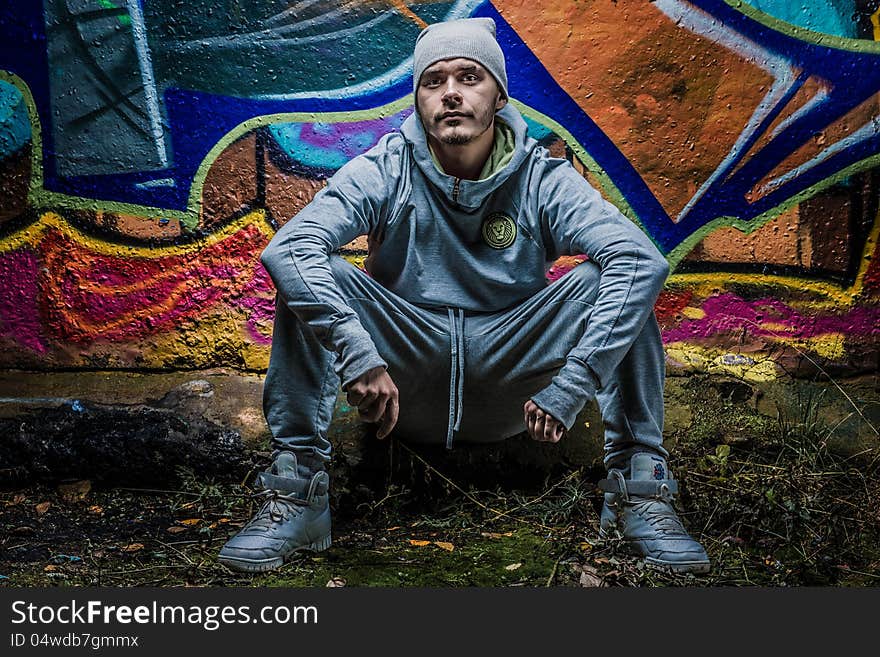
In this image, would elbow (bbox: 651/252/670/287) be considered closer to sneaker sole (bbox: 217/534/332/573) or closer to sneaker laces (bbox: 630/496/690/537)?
sneaker laces (bbox: 630/496/690/537)

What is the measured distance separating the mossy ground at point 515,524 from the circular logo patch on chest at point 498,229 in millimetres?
863

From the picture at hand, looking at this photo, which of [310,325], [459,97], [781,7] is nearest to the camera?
[310,325]

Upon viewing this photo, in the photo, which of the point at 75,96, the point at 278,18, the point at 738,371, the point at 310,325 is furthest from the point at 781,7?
the point at 75,96

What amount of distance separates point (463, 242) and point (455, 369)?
43 centimetres

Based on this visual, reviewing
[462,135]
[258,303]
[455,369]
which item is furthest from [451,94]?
[258,303]

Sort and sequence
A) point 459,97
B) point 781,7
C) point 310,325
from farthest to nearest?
point 781,7
point 459,97
point 310,325

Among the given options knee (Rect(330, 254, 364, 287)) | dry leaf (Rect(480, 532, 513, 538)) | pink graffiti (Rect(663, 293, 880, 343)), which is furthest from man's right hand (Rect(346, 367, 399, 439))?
pink graffiti (Rect(663, 293, 880, 343))

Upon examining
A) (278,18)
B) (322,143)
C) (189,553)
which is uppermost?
(278,18)

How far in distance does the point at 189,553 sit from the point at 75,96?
2050 millimetres

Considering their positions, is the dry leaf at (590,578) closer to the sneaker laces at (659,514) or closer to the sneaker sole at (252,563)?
the sneaker laces at (659,514)

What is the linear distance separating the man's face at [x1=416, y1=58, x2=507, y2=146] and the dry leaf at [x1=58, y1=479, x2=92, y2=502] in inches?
75.1

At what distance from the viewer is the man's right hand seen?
2580 mm

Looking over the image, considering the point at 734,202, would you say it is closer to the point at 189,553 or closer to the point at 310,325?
the point at 310,325

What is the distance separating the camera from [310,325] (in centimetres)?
267
